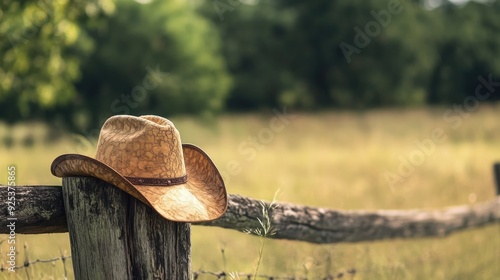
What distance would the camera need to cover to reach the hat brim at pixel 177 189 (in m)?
2.62

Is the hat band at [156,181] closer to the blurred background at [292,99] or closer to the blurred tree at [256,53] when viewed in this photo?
the blurred background at [292,99]

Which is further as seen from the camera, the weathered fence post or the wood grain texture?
the weathered fence post

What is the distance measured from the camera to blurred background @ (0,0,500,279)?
720 centimetres

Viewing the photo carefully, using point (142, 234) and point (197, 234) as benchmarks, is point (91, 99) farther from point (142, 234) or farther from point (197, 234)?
point (142, 234)

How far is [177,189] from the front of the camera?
9.38 ft

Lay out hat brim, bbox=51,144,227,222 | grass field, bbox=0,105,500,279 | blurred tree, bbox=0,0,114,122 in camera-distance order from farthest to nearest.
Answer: blurred tree, bbox=0,0,114,122 < grass field, bbox=0,105,500,279 < hat brim, bbox=51,144,227,222

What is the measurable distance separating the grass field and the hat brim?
0.68 meters

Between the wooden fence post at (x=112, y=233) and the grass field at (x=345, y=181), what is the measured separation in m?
0.90

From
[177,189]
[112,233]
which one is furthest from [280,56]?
[112,233]

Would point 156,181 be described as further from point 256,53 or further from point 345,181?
point 256,53

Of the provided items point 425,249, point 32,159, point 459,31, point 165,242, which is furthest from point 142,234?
point 459,31

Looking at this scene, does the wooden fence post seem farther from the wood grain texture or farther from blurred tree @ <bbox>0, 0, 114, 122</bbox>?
blurred tree @ <bbox>0, 0, 114, 122</bbox>

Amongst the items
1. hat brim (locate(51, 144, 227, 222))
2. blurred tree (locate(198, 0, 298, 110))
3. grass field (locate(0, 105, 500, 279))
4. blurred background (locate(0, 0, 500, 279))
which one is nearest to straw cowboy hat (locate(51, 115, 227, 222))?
hat brim (locate(51, 144, 227, 222))

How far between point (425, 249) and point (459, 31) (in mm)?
33338
